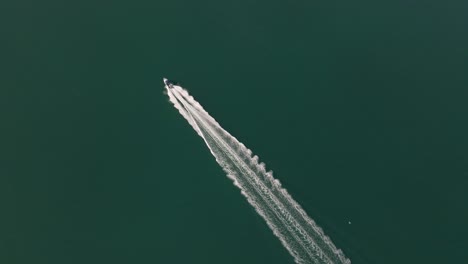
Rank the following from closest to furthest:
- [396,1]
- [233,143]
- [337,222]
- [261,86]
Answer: [337,222] < [233,143] < [261,86] < [396,1]

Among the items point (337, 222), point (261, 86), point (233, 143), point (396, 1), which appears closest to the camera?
point (337, 222)

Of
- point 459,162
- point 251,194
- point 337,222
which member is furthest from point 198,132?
point 459,162

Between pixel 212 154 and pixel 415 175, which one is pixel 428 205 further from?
pixel 212 154

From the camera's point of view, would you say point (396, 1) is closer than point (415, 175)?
No

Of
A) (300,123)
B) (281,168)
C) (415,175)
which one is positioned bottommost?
(415,175)

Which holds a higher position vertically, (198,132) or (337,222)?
(198,132)

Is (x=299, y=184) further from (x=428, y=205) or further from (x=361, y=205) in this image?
(x=428, y=205)
